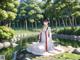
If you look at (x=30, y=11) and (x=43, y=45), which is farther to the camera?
(x=30, y=11)

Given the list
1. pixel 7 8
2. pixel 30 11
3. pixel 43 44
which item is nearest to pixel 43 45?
pixel 43 44

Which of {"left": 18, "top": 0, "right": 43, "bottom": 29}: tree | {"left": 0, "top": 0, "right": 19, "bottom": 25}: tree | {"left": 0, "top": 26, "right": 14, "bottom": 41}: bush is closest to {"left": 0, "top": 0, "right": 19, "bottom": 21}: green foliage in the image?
{"left": 0, "top": 0, "right": 19, "bottom": 25}: tree

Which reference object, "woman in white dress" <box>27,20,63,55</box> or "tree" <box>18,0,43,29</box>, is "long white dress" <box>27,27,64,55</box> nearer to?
"woman in white dress" <box>27,20,63,55</box>

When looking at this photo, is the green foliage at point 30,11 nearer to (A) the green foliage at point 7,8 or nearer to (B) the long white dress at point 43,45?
(A) the green foliage at point 7,8

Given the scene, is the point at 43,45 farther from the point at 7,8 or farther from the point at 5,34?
the point at 7,8

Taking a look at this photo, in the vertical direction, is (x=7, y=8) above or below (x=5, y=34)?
above

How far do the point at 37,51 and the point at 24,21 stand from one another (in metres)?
47.2

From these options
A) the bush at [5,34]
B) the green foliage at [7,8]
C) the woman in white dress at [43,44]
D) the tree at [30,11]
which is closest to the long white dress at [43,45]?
the woman in white dress at [43,44]

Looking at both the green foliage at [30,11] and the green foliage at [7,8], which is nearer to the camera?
the green foliage at [7,8]

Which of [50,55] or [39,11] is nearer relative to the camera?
[50,55]

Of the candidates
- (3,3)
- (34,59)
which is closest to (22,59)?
(34,59)

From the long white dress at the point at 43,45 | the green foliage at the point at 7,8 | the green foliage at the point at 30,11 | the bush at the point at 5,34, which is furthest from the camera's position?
the green foliage at the point at 30,11

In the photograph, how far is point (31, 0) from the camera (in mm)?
55594

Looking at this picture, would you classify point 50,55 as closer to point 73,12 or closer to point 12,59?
point 12,59
